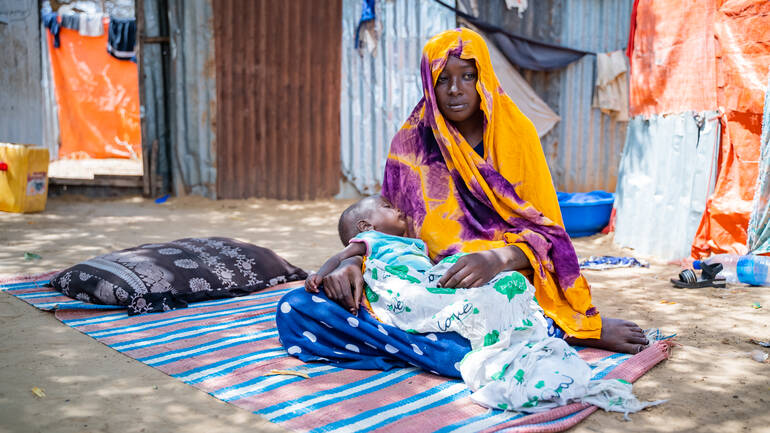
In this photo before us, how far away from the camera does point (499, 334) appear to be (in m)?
2.55

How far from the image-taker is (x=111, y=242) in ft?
19.8

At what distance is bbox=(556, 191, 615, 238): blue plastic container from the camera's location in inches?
264

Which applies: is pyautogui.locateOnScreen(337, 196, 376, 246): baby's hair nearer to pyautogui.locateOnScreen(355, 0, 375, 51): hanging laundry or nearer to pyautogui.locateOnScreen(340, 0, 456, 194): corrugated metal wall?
pyautogui.locateOnScreen(340, 0, 456, 194): corrugated metal wall

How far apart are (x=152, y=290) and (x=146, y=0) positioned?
6206mm

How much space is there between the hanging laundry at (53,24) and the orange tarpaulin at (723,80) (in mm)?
12218

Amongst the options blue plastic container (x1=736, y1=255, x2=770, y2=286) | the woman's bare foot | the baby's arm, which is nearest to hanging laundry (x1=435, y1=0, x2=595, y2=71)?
blue plastic container (x1=736, y1=255, x2=770, y2=286)

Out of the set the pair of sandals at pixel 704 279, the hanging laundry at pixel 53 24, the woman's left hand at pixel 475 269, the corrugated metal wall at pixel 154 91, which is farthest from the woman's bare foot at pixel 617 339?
the hanging laundry at pixel 53 24

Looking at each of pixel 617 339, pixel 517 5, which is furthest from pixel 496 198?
pixel 517 5

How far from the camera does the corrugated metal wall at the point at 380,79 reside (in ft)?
28.3

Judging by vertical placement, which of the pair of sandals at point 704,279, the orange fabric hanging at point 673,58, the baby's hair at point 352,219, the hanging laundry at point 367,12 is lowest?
the pair of sandals at point 704,279

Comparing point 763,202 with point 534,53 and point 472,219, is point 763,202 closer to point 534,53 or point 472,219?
point 472,219

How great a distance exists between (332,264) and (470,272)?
66cm

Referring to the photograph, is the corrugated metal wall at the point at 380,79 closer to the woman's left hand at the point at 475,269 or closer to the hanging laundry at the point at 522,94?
the hanging laundry at the point at 522,94

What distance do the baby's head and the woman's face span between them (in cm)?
55
